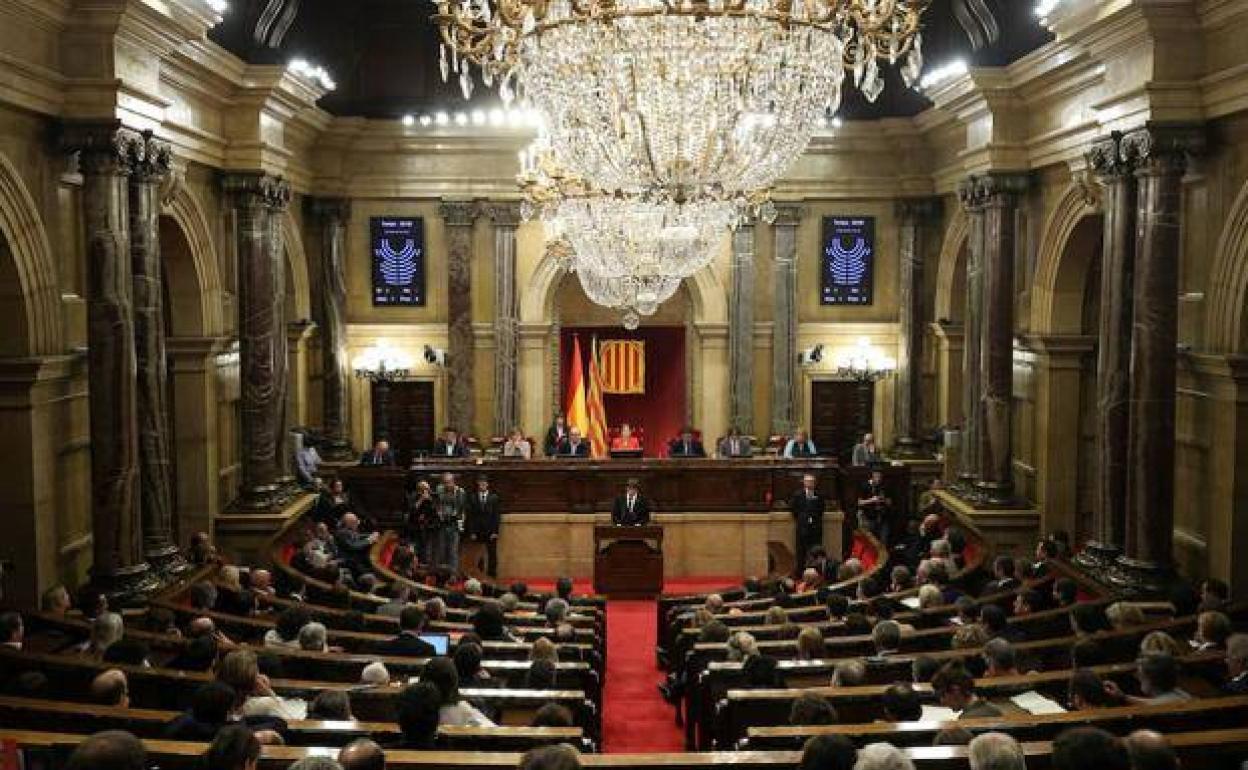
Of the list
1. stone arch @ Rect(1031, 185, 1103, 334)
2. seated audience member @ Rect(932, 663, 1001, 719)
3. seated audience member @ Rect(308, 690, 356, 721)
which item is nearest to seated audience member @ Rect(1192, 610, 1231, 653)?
seated audience member @ Rect(932, 663, 1001, 719)

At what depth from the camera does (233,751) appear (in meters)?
4.76

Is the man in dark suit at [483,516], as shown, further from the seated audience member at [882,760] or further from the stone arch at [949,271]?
the seated audience member at [882,760]

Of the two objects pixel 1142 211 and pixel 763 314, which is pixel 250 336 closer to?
pixel 763 314

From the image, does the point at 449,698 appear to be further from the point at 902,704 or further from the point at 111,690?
the point at 902,704

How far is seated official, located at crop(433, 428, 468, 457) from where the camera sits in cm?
1886

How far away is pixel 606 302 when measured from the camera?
16.0 m

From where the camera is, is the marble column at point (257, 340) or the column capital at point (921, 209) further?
the column capital at point (921, 209)

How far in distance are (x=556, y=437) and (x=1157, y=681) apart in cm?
1382

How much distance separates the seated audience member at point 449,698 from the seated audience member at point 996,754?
9.48ft

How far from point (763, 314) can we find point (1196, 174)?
10.3 meters

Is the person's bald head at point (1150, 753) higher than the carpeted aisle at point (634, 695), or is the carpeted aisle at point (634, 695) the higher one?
the person's bald head at point (1150, 753)

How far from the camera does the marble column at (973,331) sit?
15920mm

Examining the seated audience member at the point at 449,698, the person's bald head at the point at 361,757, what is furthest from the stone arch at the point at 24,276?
the person's bald head at the point at 361,757

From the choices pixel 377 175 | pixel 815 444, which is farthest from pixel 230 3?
pixel 815 444
